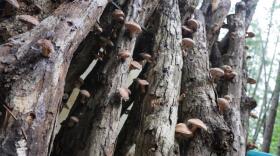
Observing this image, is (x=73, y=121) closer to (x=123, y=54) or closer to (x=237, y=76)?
(x=123, y=54)

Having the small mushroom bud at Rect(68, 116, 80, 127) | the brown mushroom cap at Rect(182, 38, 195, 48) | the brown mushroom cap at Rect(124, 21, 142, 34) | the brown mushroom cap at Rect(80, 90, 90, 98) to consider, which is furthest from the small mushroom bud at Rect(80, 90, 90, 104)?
the brown mushroom cap at Rect(182, 38, 195, 48)

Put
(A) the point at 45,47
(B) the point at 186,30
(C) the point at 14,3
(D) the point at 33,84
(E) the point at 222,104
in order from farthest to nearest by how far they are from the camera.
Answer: (B) the point at 186,30, (E) the point at 222,104, (C) the point at 14,3, (A) the point at 45,47, (D) the point at 33,84

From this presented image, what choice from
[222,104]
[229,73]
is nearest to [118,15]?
[222,104]

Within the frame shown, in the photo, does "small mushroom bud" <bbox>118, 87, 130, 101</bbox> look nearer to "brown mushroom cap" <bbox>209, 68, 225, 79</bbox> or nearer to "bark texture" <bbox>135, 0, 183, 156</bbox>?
"bark texture" <bbox>135, 0, 183, 156</bbox>


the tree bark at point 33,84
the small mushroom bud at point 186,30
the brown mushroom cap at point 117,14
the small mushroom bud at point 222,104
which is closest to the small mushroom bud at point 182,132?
the small mushroom bud at point 222,104

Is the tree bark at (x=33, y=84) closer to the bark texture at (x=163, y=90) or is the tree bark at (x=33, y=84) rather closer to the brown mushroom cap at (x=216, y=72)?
the bark texture at (x=163, y=90)

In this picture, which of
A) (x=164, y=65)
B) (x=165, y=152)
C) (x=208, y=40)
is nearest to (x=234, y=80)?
(x=208, y=40)
